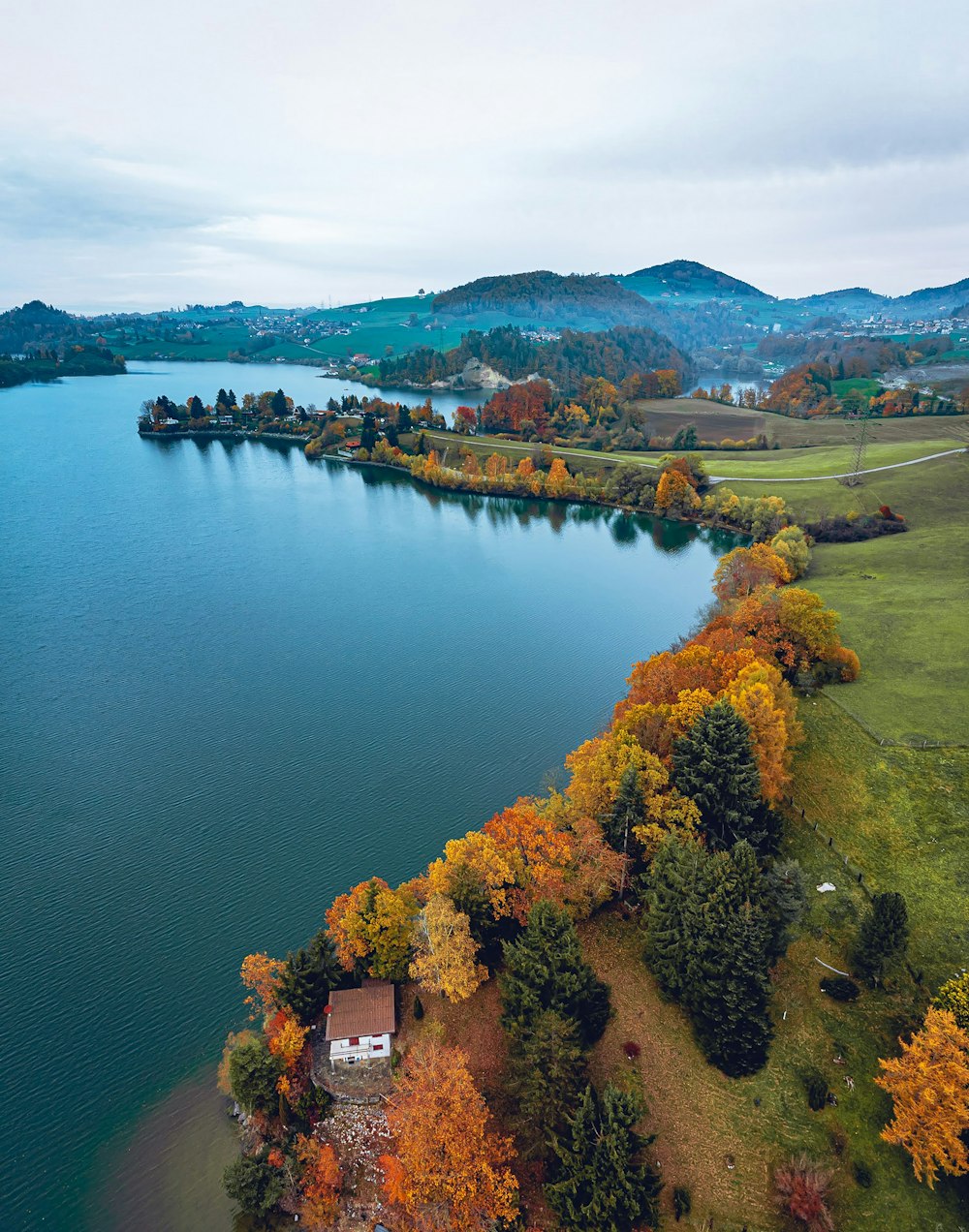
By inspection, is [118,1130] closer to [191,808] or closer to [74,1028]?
[74,1028]

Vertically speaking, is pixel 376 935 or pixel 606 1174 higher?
pixel 376 935

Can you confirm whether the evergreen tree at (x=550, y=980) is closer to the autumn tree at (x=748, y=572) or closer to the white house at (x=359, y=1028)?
the white house at (x=359, y=1028)

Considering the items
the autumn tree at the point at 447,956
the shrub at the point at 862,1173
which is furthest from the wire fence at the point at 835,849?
the autumn tree at the point at 447,956

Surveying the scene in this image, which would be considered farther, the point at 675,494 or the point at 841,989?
the point at 675,494

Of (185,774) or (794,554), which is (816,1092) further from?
(794,554)

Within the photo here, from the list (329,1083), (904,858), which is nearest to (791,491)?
(904,858)

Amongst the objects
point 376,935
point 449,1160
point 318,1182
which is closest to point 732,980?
point 449,1160
